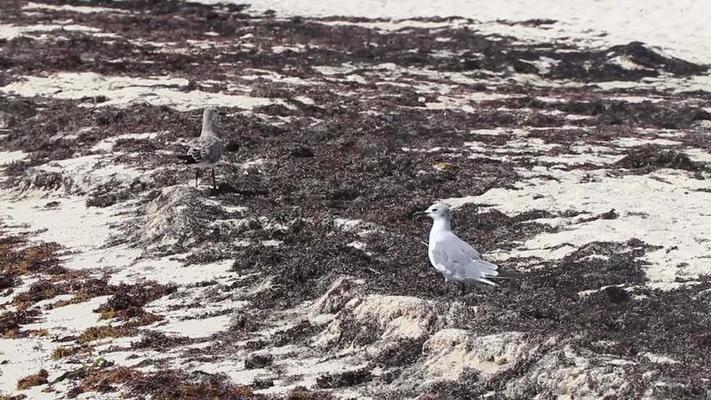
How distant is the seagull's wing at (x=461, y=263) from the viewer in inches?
320

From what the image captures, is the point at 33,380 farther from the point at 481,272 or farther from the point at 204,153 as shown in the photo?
the point at 204,153

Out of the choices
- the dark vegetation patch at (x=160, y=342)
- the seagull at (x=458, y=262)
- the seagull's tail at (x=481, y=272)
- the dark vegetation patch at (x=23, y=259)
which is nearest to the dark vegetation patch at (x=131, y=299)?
the dark vegetation patch at (x=160, y=342)

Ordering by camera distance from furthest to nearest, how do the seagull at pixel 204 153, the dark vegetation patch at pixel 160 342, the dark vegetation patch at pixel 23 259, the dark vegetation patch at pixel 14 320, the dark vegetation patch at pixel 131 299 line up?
the seagull at pixel 204 153
the dark vegetation patch at pixel 23 259
the dark vegetation patch at pixel 131 299
the dark vegetation patch at pixel 14 320
the dark vegetation patch at pixel 160 342

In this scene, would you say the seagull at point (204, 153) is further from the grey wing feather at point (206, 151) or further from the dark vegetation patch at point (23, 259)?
the dark vegetation patch at point (23, 259)

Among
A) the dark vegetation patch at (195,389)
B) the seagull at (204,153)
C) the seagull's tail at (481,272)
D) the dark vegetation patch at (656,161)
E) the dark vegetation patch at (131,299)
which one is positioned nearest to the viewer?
the dark vegetation patch at (195,389)

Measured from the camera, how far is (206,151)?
42.5 ft

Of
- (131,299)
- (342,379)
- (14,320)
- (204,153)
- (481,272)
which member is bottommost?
(14,320)

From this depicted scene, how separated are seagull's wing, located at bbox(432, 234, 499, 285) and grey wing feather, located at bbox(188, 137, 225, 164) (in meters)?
5.38

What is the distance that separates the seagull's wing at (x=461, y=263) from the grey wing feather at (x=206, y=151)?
17.7ft

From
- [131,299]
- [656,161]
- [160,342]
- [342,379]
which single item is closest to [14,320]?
[131,299]

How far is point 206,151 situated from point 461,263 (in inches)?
226

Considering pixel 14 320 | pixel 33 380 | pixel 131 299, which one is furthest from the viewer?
pixel 131 299

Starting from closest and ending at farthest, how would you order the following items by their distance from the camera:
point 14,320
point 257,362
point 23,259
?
1. point 257,362
2. point 14,320
3. point 23,259

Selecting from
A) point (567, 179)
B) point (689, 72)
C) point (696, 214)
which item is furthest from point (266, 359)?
point (689, 72)
